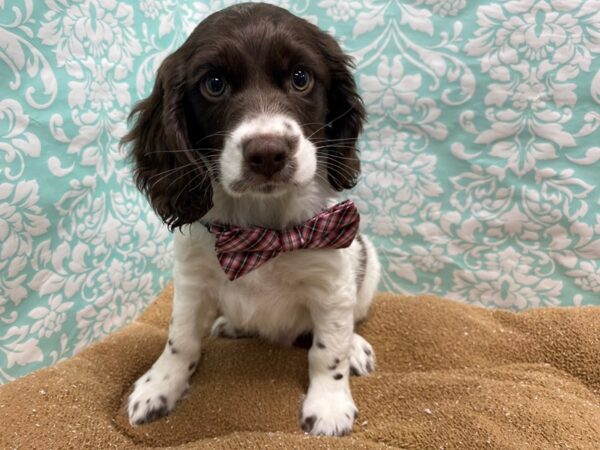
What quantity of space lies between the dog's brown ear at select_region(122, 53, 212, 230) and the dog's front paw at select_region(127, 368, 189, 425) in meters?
0.59

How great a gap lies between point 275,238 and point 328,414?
63 centimetres

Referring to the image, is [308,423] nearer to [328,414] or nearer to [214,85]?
[328,414]

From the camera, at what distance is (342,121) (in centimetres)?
179

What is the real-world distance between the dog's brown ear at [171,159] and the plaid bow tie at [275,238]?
5.0 inches

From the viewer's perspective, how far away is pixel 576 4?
2318mm

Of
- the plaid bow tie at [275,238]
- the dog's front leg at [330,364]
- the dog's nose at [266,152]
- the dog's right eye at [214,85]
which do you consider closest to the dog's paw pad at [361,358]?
the dog's front leg at [330,364]

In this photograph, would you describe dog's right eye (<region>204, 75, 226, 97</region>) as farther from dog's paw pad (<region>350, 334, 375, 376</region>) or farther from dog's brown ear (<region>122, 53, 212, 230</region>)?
dog's paw pad (<region>350, 334, 375, 376</region>)

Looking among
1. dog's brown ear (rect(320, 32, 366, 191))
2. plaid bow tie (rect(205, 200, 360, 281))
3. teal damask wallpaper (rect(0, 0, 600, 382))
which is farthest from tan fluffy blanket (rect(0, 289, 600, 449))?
dog's brown ear (rect(320, 32, 366, 191))

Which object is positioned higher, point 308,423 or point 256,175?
point 256,175

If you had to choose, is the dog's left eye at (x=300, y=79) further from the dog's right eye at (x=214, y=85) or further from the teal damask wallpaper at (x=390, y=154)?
the teal damask wallpaper at (x=390, y=154)

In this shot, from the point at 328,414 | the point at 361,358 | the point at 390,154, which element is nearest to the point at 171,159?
the point at 328,414

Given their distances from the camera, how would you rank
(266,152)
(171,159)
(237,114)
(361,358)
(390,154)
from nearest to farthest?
(266,152)
(237,114)
(171,159)
(361,358)
(390,154)

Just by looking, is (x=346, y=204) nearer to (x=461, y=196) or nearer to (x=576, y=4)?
(x=461, y=196)

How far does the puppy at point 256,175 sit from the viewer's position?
4.90ft
